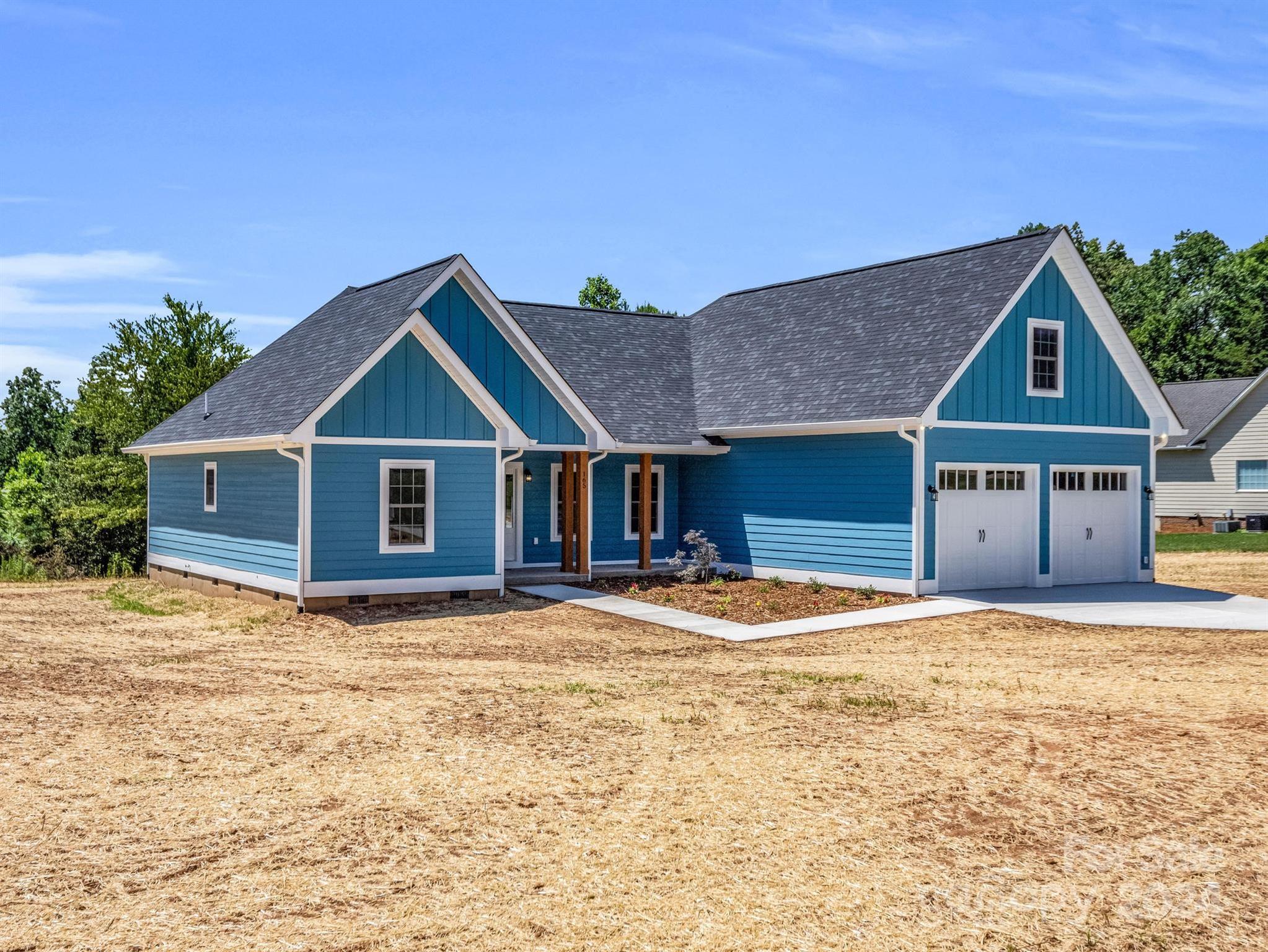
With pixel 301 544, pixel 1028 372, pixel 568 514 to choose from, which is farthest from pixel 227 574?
pixel 1028 372

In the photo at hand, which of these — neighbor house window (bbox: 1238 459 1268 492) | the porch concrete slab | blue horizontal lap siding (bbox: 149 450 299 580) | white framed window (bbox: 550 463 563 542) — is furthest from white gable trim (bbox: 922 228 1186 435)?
neighbor house window (bbox: 1238 459 1268 492)

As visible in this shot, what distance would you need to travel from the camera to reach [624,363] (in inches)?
1045

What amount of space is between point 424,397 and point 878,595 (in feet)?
28.1

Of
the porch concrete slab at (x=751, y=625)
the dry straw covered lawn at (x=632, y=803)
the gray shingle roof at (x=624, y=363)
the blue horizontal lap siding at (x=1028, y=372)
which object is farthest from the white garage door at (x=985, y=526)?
the dry straw covered lawn at (x=632, y=803)

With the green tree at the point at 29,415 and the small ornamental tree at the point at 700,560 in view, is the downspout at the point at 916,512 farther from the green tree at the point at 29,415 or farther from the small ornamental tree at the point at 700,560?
the green tree at the point at 29,415

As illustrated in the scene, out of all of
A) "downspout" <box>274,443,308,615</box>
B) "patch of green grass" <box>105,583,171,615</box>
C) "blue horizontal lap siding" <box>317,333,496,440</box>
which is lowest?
"patch of green grass" <box>105,583,171,615</box>

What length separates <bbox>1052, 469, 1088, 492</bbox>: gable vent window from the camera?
22.0 m

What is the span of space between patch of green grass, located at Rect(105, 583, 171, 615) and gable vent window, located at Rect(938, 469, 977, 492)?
44.6ft

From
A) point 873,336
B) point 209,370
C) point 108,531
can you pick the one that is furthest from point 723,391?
point 108,531

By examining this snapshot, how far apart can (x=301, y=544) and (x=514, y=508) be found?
6348 millimetres

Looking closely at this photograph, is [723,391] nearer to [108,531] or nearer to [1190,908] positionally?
[108,531]

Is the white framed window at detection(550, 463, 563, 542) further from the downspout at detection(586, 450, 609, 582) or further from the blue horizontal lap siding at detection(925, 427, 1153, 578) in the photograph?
the blue horizontal lap siding at detection(925, 427, 1153, 578)

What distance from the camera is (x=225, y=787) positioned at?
8234 mm

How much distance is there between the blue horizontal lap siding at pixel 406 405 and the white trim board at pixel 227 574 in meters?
2.64
